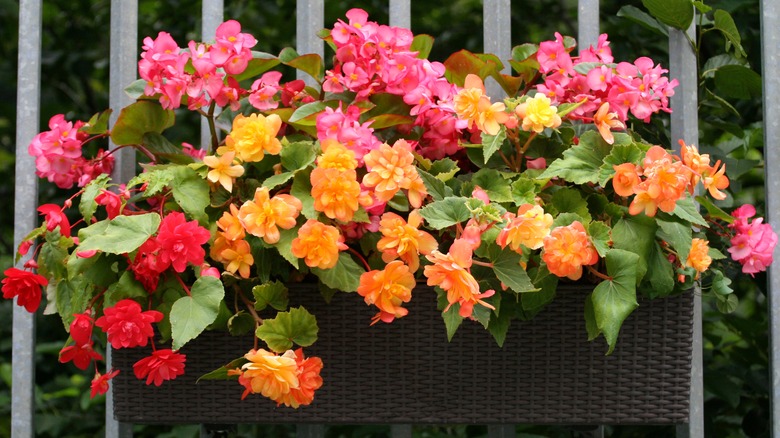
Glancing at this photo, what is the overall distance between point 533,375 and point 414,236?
0.27m

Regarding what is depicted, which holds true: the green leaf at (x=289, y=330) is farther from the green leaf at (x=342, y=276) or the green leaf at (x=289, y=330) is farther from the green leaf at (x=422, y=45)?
the green leaf at (x=422, y=45)

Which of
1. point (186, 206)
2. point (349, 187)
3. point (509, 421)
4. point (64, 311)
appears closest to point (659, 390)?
point (509, 421)

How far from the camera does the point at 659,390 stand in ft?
4.14

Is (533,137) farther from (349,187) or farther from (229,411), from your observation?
(229,411)

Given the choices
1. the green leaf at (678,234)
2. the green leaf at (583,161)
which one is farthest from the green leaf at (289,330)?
the green leaf at (678,234)

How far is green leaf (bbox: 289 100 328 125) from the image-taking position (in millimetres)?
1272

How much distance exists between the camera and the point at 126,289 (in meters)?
1.17

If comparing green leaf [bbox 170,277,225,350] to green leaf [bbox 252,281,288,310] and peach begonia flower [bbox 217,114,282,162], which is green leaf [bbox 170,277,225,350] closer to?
green leaf [bbox 252,281,288,310]

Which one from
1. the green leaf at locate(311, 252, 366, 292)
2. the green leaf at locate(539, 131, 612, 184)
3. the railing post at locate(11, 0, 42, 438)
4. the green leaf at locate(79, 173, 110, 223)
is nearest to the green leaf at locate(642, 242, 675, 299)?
the green leaf at locate(539, 131, 612, 184)

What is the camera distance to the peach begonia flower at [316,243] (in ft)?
3.67

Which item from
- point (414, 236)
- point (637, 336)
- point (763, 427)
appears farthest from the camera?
point (763, 427)

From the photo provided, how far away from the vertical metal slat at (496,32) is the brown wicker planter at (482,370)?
39 cm

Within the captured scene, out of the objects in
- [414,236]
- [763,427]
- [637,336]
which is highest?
[414,236]

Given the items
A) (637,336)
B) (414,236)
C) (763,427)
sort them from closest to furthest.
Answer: (414,236), (637,336), (763,427)
